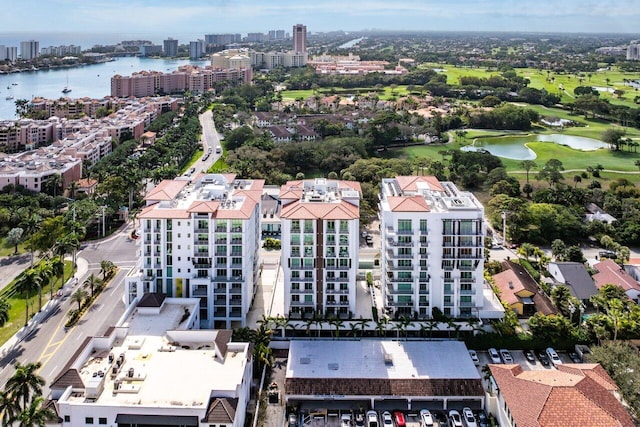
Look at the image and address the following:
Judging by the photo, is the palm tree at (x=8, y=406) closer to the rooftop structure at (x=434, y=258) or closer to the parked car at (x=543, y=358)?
the rooftop structure at (x=434, y=258)

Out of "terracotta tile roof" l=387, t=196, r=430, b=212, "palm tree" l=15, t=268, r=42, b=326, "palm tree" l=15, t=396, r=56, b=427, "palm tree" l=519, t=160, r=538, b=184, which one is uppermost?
"palm tree" l=519, t=160, r=538, b=184

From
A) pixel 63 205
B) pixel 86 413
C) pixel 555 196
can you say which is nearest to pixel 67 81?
pixel 63 205

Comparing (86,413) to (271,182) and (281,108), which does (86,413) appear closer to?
(271,182)

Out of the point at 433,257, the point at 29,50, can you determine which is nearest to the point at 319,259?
the point at 433,257

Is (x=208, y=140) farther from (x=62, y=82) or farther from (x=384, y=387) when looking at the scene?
(x=62, y=82)

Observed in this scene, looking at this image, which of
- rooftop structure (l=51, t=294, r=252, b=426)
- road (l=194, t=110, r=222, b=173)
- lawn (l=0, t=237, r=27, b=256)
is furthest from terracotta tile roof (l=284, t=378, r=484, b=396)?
road (l=194, t=110, r=222, b=173)

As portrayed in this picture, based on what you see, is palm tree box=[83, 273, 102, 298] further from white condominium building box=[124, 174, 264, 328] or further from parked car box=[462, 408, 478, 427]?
parked car box=[462, 408, 478, 427]

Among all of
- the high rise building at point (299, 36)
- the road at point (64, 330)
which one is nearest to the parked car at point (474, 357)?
the road at point (64, 330)

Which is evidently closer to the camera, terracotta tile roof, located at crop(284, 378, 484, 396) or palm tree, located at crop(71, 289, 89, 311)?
terracotta tile roof, located at crop(284, 378, 484, 396)
